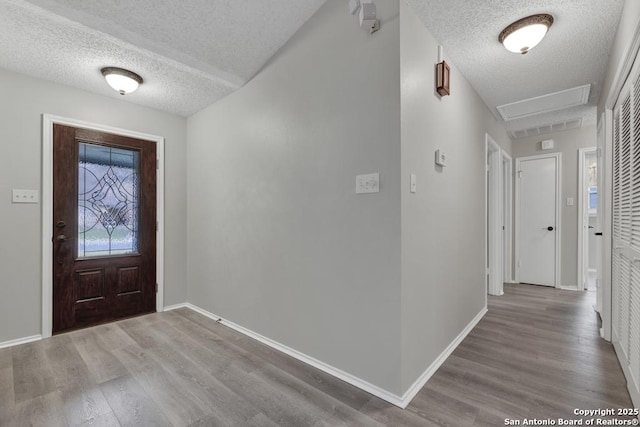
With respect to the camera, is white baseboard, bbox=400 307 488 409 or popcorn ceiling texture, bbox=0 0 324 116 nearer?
white baseboard, bbox=400 307 488 409

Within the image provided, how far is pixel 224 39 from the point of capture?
2.37 m

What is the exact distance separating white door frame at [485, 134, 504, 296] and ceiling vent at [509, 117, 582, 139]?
2.94ft

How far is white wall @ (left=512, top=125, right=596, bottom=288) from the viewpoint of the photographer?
4281 mm

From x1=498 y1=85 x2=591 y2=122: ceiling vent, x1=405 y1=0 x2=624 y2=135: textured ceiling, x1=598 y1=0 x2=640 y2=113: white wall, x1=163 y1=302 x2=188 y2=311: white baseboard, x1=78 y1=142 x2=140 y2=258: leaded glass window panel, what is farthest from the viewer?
x1=163 y1=302 x2=188 y2=311: white baseboard

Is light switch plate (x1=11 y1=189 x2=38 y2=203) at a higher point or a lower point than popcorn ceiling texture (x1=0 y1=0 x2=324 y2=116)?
lower

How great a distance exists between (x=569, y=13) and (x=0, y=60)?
441 cm

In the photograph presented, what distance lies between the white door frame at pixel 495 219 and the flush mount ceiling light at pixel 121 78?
4189mm

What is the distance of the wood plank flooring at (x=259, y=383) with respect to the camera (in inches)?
62.8

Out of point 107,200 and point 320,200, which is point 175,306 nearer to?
point 107,200

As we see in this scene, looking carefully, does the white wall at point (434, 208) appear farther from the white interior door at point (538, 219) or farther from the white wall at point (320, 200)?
the white interior door at point (538, 219)

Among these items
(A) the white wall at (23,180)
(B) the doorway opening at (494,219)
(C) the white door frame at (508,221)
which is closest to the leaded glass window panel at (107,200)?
(A) the white wall at (23,180)

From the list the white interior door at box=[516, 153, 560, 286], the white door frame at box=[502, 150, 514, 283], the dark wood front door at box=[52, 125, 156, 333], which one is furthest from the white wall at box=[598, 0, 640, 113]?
the dark wood front door at box=[52, 125, 156, 333]

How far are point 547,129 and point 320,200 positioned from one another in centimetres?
430

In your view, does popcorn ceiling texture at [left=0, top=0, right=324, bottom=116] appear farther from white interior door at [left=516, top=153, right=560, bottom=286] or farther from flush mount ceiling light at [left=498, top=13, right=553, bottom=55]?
white interior door at [left=516, top=153, right=560, bottom=286]
